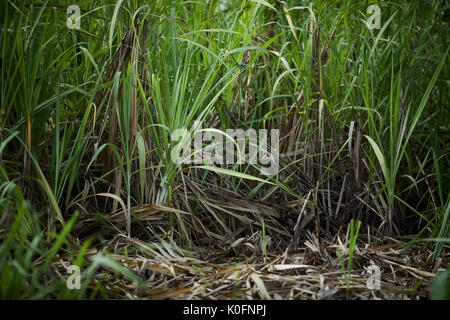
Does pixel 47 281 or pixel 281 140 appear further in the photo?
pixel 281 140

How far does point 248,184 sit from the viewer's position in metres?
1.32

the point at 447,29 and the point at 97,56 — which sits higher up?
the point at 447,29

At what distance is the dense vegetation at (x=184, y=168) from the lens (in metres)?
0.98

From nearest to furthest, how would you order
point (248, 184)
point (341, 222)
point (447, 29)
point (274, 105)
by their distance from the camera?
point (341, 222), point (248, 184), point (274, 105), point (447, 29)

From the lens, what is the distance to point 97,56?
136cm

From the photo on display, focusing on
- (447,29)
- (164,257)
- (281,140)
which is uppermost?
(447,29)

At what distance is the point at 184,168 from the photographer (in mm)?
1095

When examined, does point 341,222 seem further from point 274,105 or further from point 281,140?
point 274,105

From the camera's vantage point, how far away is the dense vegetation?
979mm

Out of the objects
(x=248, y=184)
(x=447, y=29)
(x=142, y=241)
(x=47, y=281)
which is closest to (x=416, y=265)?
(x=248, y=184)

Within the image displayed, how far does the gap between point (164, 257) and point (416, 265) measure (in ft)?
2.04
